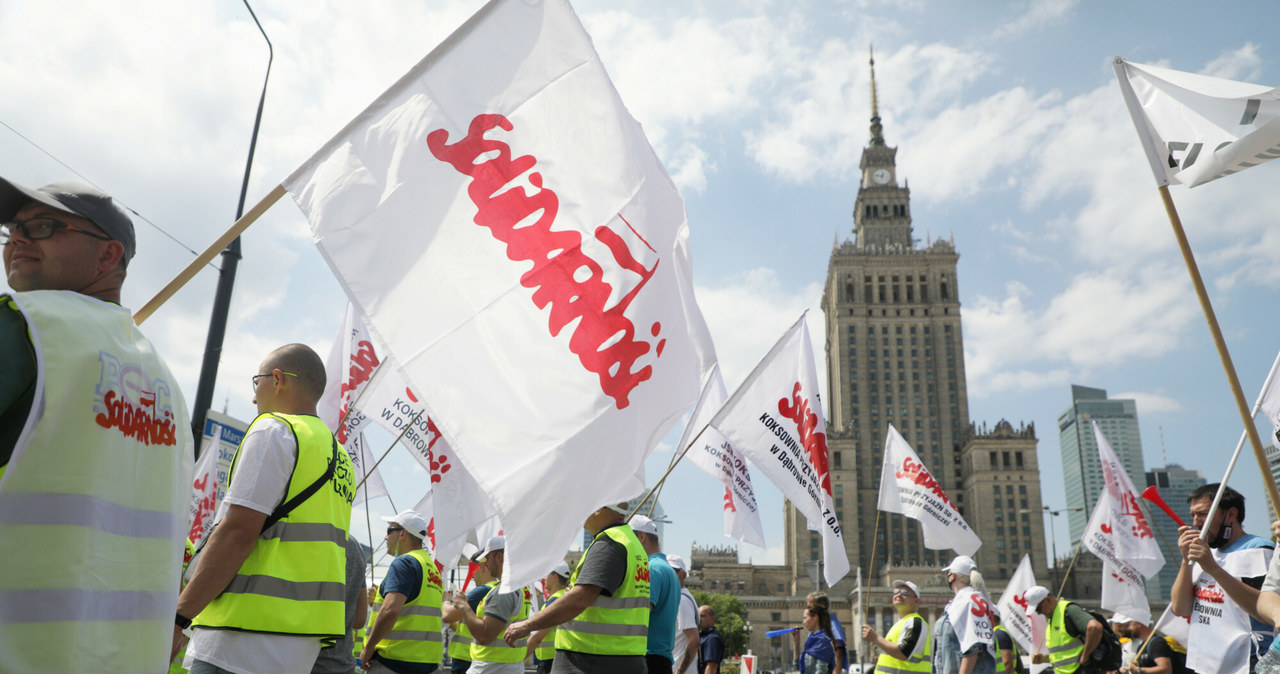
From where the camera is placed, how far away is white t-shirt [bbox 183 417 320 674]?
2924mm

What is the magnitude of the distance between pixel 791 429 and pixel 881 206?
108 metres

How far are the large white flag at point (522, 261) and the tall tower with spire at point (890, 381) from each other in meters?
99.1

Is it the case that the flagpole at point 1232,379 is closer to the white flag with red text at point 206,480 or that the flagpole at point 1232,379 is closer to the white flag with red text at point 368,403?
the white flag with red text at point 368,403

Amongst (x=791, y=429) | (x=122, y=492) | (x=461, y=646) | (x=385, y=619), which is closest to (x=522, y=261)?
(x=122, y=492)

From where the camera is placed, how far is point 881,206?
111 m

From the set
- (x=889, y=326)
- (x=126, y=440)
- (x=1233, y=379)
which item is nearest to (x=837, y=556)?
(x=1233, y=379)

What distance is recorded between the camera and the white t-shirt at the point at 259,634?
2.92m

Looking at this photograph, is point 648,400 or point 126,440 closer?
point 126,440

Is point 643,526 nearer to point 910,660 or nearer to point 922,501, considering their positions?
point 910,660

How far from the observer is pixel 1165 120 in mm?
4273

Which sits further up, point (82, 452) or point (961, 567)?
point (82, 452)

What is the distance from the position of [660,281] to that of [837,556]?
16.4ft

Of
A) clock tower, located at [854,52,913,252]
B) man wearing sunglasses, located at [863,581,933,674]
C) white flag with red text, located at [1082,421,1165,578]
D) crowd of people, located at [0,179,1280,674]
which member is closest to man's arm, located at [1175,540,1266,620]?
crowd of people, located at [0,179,1280,674]

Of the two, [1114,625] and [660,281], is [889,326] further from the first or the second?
[660,281]
